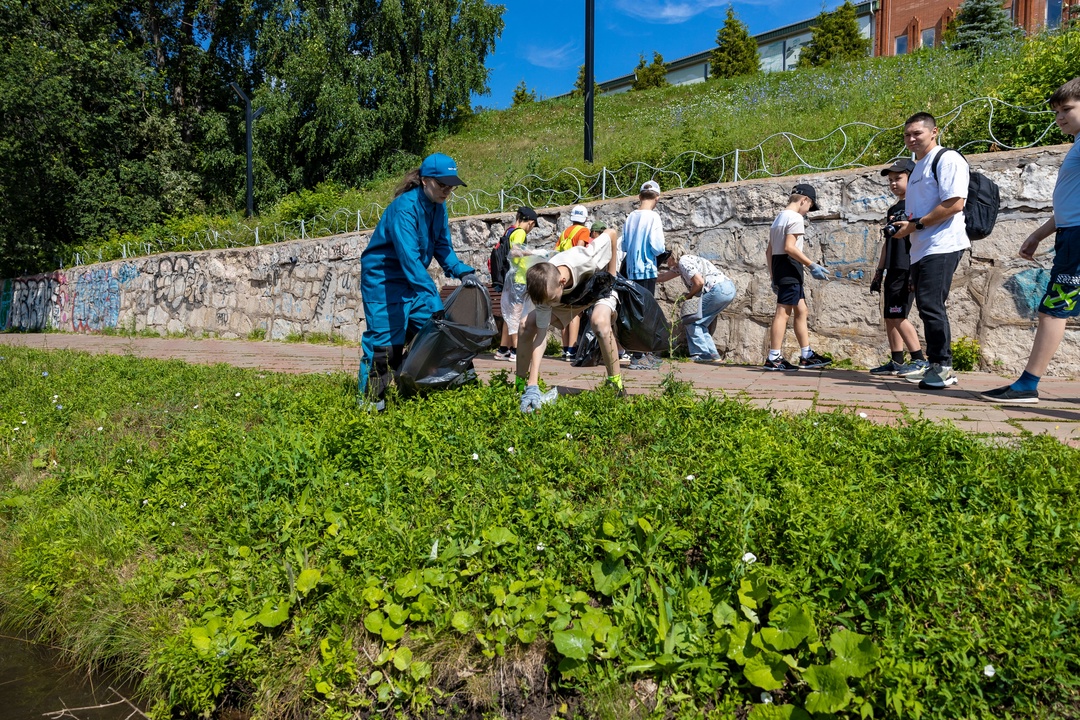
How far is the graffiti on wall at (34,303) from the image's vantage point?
20.7m

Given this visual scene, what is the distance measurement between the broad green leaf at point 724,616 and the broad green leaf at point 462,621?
80 cm

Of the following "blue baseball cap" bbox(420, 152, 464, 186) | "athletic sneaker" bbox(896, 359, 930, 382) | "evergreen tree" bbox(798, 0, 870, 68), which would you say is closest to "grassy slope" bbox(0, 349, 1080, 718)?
"blue baseball cap" bbox(420, 152, 464, 186)

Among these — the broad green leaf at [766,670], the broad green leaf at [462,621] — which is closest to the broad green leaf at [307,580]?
the broad green leaf at [462,621]

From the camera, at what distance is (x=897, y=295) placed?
564 cm

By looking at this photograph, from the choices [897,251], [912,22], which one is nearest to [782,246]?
[897,251]

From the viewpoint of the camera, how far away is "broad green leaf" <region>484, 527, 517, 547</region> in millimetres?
2660

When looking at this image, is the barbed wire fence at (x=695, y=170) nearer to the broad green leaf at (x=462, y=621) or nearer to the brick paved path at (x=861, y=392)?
the brick paved path at (x=861, y=392)

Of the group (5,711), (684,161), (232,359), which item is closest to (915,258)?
(684,161)

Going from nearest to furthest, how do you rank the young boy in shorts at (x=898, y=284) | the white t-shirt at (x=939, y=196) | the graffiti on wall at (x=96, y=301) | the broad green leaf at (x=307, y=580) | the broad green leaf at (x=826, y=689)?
the broad green leaf at (x=826, y=689)
the broad green leaf at (x=307, y=580)
the white t-shirt at (x=939, y=196)
the young boy in shorts at (x=898, y=284)
the graffiti on wall at (x=96, y=301)

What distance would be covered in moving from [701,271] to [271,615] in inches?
233

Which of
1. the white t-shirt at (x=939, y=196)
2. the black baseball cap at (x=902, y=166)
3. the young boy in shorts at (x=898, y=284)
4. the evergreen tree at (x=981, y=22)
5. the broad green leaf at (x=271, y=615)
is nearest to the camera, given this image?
the broad green leaf at (x=271, y=615)

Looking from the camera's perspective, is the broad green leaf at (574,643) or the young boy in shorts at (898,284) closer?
the broad green leaf at (574,643)

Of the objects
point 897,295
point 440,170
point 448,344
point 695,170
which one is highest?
point 695,170

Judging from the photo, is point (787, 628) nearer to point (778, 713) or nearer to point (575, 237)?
point (778, 713)
